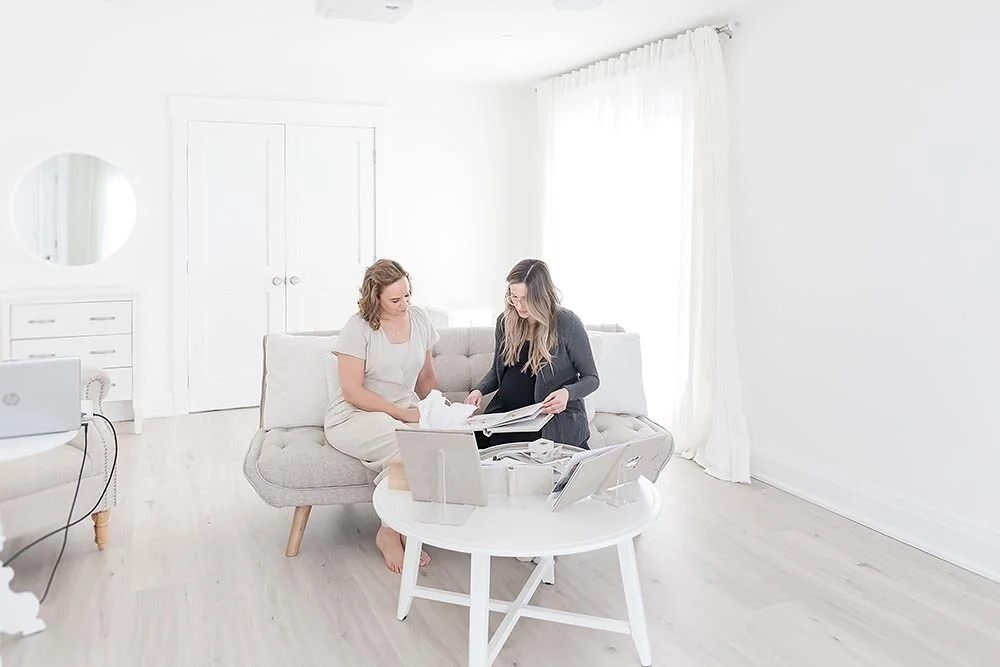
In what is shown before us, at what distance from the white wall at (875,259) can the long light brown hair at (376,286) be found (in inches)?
77.3

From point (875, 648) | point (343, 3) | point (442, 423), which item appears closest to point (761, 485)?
point (875, 648)

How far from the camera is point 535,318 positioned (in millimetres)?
2996

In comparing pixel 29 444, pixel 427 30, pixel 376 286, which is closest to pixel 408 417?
pixel 376 286

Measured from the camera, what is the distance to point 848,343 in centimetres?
361

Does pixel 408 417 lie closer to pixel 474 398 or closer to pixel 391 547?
pixel 474 398

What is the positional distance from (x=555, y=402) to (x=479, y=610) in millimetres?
875

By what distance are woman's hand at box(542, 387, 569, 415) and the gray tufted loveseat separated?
0.41 m

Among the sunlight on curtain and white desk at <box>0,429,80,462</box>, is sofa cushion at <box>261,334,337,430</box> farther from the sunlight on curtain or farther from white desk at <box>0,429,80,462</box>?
the sunlight on curtain

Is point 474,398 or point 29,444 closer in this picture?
point 29,444

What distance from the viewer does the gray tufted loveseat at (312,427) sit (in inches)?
117

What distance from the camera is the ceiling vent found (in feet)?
12.2

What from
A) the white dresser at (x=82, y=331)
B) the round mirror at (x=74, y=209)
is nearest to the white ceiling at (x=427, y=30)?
the round mirror at (x=74, y=209)

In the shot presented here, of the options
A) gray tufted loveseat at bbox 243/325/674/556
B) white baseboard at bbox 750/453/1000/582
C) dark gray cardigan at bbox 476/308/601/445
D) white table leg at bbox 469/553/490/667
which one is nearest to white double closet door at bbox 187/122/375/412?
gray tufted loveseat at bbox 243/325/674/556

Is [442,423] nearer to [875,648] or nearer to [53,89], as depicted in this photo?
[875,648]
